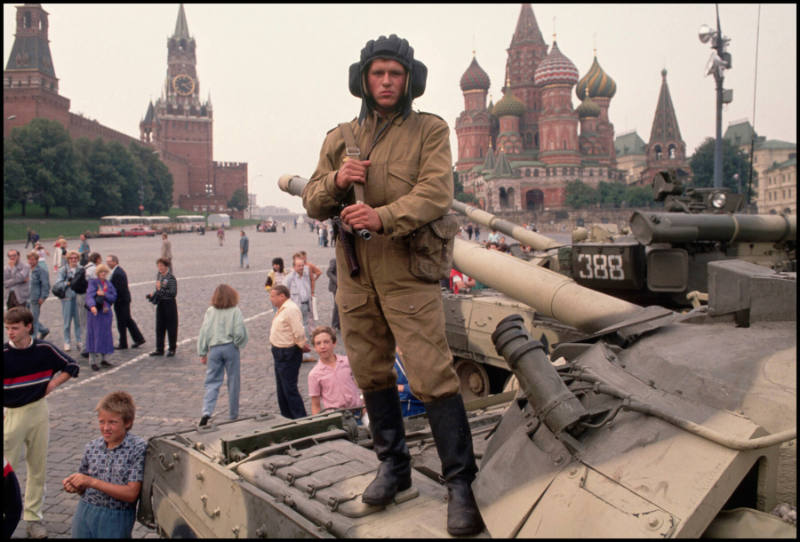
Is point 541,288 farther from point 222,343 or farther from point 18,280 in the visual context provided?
point 18,280

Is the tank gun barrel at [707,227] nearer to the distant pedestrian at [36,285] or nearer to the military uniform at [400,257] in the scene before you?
the military uniform at [400,257]

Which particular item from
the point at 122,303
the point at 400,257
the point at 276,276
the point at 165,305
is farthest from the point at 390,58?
the point at 122,303

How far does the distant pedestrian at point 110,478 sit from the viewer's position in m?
3.80

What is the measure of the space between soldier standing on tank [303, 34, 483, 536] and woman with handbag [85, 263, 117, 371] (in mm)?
7584

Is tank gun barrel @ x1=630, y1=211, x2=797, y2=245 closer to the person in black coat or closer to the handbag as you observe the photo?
the person in black coat

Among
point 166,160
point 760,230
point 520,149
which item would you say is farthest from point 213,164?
point 760,230

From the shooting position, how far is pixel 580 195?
71125 millimetres

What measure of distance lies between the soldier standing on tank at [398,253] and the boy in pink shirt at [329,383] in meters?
2.92

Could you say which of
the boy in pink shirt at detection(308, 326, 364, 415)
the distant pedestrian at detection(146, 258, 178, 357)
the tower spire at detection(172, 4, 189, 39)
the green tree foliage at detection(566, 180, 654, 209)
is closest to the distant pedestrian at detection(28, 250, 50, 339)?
the distant pedestrian at detection(146, 258, 178, 357)

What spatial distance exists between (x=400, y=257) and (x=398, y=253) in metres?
0.02

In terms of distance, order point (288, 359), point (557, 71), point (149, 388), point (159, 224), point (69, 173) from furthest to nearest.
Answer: point (557, 71)
point (159, 224)
point (69, 173)
point (149, 388)
point (288, 359)

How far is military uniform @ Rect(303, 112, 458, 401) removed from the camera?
2.60 m

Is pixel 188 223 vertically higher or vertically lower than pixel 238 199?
lower

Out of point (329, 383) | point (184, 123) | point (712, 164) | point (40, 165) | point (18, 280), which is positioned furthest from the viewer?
point (184, 123)
